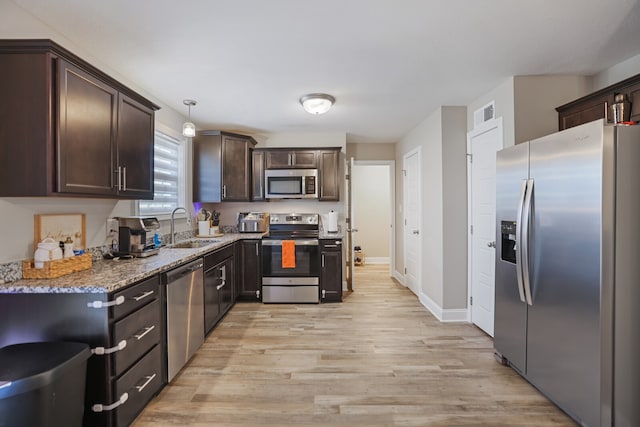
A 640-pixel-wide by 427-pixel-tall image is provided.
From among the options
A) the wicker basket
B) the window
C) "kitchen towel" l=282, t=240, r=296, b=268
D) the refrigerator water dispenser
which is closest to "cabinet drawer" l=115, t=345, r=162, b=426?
the wicker basket

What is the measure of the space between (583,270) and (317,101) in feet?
8.36

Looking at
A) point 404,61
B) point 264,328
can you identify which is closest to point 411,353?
point 264,328

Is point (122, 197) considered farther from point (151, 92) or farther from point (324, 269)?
point (324, 269)

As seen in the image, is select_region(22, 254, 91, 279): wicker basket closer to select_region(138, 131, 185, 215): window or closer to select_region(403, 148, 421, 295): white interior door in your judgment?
select_region(138, 131, 185, 215): window

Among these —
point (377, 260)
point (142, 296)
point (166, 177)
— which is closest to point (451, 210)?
point (142, 296)

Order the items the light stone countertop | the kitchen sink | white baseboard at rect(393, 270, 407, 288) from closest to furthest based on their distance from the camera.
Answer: the light stone countertop
the kitchen sink
white baseboard at rect(393, 270, 407, 288)

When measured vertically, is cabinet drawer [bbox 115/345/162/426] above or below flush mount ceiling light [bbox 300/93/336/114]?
below

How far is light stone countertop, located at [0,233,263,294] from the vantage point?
1615 mm

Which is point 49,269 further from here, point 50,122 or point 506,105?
point 506,105

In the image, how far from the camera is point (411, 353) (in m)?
2.76

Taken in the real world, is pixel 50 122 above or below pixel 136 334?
above

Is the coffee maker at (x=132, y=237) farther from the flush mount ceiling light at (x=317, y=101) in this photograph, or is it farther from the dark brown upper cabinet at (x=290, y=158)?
the dark brown upper cabinet at (x=290, y=158)

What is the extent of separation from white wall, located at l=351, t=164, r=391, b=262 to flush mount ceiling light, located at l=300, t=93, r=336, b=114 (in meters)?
3.88

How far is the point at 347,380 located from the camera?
2338mm
